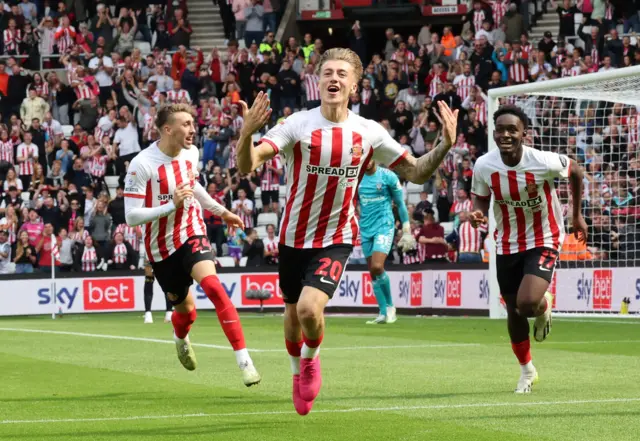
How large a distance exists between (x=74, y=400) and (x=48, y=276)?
55.9ft

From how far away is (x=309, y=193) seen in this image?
8.42 metres

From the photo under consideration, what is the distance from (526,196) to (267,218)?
18472 mm

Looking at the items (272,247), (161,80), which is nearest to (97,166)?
(161,80)

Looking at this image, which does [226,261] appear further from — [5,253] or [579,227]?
[579,227]

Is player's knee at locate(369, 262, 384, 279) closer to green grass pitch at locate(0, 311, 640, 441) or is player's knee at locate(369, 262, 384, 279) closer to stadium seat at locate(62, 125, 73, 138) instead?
green grass pitch at locate(0, 311, 640, 441)

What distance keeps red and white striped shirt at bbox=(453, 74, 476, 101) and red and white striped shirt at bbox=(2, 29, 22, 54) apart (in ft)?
43.5

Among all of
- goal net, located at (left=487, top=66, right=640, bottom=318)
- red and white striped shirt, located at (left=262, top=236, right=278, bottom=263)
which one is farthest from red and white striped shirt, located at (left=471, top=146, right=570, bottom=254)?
red and white striped shirt, located at (left=262, top=236, right=278, bottom=263)

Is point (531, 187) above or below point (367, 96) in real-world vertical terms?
below

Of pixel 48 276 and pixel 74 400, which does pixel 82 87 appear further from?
pixel 74 400

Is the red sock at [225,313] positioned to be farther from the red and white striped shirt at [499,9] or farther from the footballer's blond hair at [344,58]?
the red and white striped shirt at [499,9]

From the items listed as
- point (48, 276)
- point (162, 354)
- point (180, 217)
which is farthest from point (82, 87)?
point (180, 217)

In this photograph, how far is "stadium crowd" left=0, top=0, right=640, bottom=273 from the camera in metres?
27.3

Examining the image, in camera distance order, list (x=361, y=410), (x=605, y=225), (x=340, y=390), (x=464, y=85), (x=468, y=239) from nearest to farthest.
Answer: (x=361, y=410), (x=340, y=390), (x=605, y=225), (x=468, y=239), (x=464, y=85)

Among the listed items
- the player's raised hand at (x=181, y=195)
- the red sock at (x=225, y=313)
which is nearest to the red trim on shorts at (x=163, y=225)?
the red sock at (x=225, y=313)
